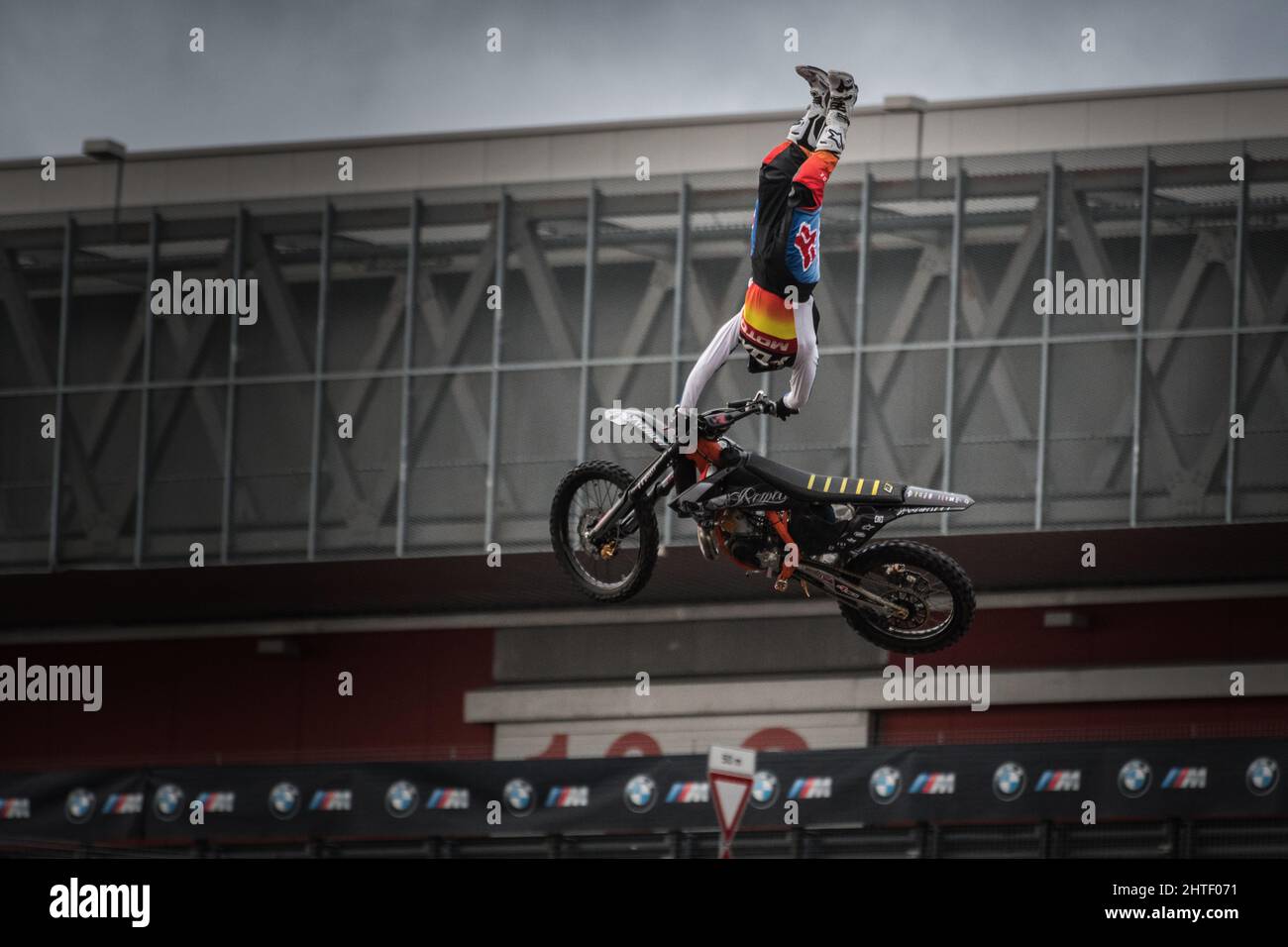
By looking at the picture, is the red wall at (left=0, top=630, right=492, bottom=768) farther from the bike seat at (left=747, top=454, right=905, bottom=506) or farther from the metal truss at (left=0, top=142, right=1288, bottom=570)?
the bike seat at (left=747, top=454, right=905, bottom=506)

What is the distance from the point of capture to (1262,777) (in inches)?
1571

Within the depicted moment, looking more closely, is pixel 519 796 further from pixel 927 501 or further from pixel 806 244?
pixel 806 244

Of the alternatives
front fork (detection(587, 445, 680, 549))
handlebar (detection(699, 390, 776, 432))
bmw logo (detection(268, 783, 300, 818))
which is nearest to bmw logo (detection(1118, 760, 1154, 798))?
bmw logo (detection(268, 783, 300, 818))

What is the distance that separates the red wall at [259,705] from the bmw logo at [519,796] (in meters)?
9.33

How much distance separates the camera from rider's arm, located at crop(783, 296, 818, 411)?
24656mm

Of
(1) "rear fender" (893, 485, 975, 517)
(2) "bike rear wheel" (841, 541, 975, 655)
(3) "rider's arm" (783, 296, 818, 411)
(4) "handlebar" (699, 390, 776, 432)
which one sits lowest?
(2) "bike rear wheel" (841, 541, 975, 655)

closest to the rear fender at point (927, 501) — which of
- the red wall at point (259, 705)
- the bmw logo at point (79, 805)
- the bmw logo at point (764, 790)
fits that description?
the bmw logo at point (764, 790)

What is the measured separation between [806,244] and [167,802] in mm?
26976

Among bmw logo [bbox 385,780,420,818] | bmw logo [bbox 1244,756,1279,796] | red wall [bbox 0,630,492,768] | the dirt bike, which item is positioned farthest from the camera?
red wall [bbox 0,630,492,768]

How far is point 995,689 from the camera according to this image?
165 feet

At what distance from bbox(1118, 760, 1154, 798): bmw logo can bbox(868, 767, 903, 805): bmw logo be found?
3.71 meters

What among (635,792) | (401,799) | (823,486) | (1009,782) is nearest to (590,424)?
(401,799)

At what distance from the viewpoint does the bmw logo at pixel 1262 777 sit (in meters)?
39.7
